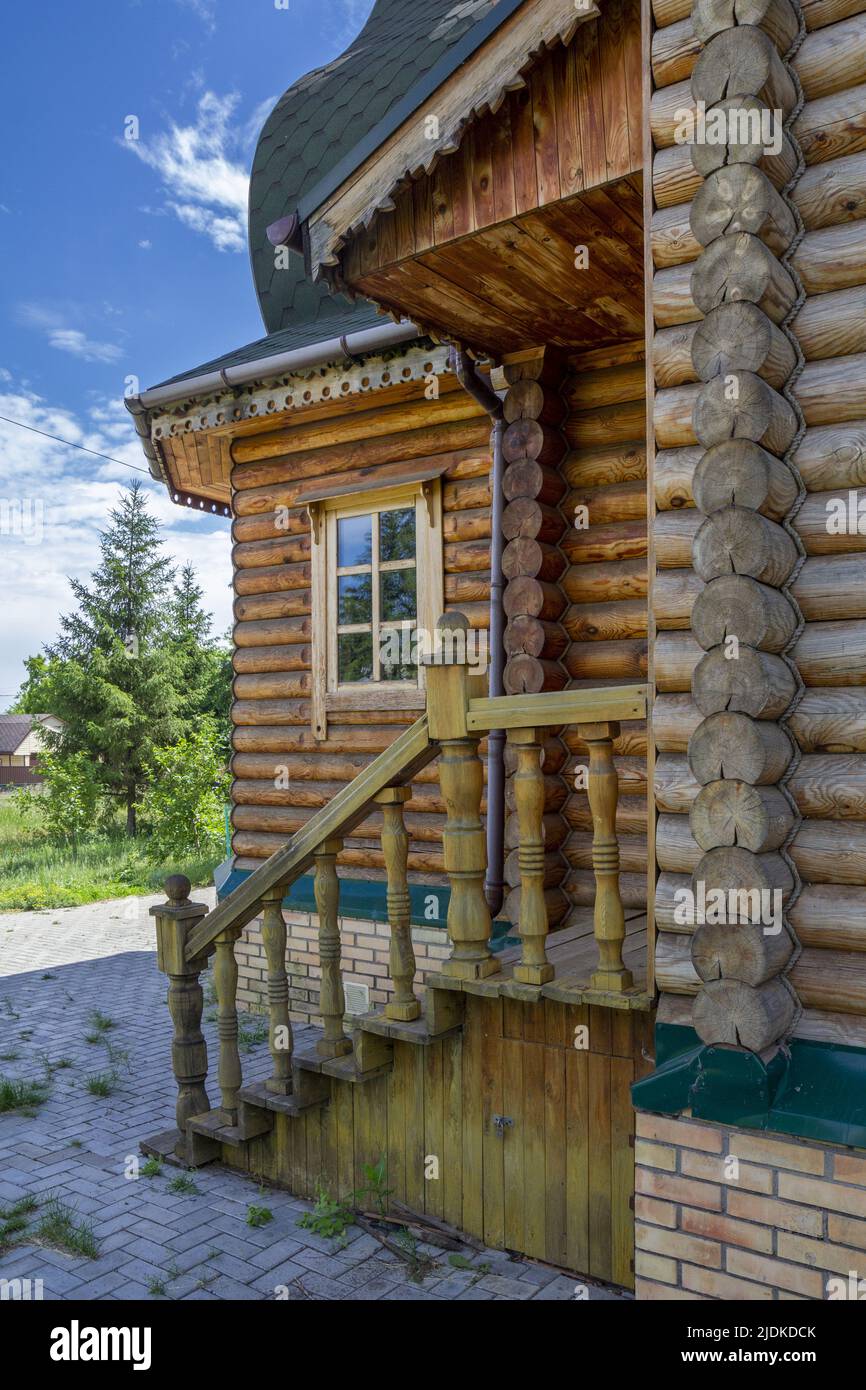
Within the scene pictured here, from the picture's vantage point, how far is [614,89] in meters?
3.40

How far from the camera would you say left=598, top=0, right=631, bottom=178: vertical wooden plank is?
3350mm

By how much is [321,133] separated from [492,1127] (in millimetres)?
7247

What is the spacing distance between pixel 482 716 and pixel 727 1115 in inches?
61.5

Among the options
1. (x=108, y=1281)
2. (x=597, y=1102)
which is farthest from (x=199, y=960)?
(x=597, y=1102)

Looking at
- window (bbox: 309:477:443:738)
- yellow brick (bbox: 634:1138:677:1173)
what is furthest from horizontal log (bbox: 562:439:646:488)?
yellow brick (bbox: 634:1138:677:1173)

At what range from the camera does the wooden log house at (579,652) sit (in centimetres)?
251

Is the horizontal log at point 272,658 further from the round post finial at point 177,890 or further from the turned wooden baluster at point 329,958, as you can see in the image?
the turned wooden baluster at point 329,958

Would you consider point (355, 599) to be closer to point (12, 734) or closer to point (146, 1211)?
point (146, 1211)

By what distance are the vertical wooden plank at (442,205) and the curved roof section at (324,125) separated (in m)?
2.70

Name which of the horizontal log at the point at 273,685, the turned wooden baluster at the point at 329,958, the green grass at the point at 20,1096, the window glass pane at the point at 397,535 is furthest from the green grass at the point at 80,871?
the turned wooden baluster at the point at 329,958

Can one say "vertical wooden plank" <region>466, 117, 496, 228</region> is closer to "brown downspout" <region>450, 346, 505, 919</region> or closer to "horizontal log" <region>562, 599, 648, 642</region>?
"brown downspout" <region>450, 346, 505, 919</region>

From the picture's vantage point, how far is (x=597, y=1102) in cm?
349

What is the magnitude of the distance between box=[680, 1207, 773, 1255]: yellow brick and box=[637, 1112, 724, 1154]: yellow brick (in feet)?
0.60

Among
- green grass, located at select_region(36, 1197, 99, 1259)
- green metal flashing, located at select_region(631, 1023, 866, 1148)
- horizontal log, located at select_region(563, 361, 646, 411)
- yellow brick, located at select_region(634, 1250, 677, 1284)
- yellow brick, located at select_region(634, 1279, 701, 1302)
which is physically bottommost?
green grass, located at select_region(36, 1197, 99, 1259)
